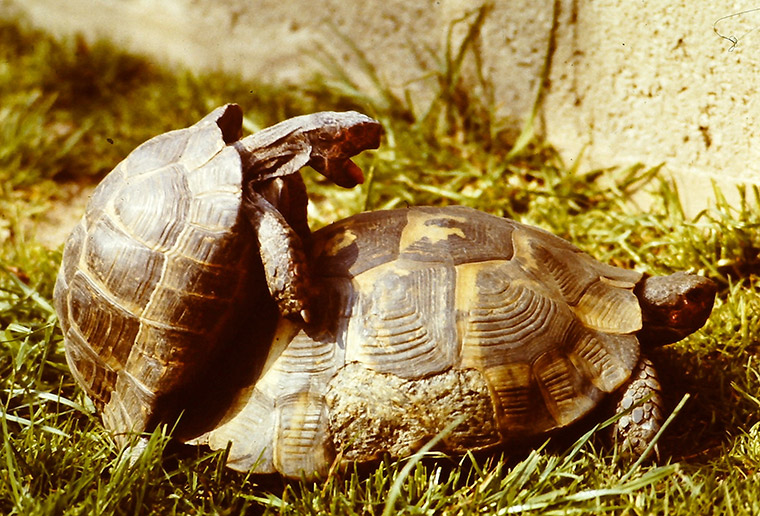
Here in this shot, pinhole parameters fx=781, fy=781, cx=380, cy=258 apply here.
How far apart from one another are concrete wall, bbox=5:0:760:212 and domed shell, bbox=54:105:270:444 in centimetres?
194

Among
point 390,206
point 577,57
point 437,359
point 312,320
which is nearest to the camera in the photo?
point 437,359

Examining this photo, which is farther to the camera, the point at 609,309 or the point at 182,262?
the point at 609,309

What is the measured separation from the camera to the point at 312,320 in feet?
7.76

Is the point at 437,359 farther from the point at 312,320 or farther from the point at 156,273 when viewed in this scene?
Answer: the point at 156,273

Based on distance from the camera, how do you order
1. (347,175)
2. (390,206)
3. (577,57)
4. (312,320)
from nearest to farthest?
(312,320) < (347,175) < (577,57) < (390,206)

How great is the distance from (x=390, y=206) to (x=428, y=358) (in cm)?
174

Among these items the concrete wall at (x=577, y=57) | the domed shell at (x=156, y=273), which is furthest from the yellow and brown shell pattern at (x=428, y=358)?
the concrete wall at (x=577, y=57)

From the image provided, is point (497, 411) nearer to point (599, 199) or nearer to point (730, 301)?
point (730, 301)

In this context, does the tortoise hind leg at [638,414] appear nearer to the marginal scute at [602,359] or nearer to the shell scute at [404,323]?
the marginal scute at [602,359]

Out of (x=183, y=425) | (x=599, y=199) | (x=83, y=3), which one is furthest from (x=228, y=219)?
(x=83, y=3)

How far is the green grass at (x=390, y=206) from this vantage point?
2256mm

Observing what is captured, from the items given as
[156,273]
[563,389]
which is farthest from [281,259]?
[563,389]

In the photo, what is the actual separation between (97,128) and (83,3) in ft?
5.01

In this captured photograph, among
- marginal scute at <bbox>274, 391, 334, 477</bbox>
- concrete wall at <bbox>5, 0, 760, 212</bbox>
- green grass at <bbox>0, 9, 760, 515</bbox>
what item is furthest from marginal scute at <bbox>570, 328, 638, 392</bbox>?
concrete wall at <bbox>5, 0, 760, 212</bbox>
